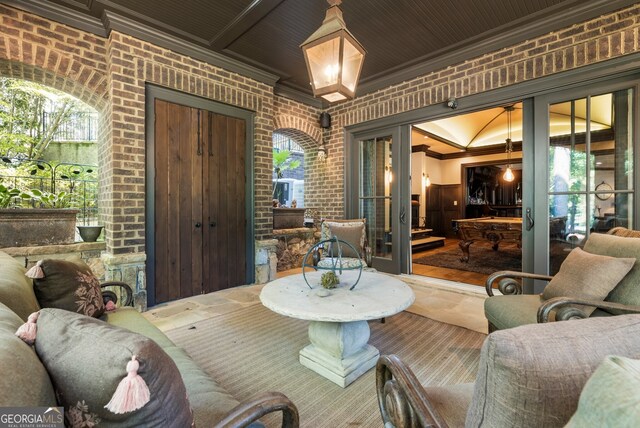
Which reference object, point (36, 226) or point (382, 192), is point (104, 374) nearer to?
point (36, 226)

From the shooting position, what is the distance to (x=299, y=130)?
4875 mm

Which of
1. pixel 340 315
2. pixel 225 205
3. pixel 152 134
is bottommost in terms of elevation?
pixel 340 315

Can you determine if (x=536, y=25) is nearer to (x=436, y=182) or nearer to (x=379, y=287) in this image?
(x=379, y=287)

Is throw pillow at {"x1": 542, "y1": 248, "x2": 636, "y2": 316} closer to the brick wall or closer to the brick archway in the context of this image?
the brick wall

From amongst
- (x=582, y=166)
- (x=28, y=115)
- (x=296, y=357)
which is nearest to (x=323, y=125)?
(x=582, y=166)

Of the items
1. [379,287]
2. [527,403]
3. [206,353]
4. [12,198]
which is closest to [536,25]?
[379,287]

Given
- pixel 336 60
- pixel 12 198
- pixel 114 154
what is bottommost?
pixel 12 198

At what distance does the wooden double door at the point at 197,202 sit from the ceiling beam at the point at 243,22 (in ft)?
2.64

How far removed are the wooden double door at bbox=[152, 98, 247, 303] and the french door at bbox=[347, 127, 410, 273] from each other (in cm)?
188

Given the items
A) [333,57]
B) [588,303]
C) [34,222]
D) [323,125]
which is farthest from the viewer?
[323,125]

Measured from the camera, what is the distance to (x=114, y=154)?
2916mm

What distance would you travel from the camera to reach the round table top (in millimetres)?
1693

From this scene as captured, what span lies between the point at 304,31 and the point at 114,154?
2.39m

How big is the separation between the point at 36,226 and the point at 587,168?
5418 millimetres
